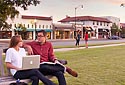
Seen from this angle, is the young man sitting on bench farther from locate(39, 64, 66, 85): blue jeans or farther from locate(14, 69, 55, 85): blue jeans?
locate(14, 69, 55, 85): blue jeans

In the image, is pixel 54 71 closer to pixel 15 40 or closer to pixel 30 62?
pixel 30 62

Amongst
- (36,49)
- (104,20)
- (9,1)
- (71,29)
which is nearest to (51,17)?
(71,29)

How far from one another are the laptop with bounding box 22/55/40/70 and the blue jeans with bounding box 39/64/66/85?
0.48m

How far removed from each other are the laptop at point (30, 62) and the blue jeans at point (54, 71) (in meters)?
0.48

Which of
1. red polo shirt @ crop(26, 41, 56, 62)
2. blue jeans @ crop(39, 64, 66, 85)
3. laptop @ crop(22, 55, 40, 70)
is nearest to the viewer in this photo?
laptop @ crop(22, 55, 40, 70)

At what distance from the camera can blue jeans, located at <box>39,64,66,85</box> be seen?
742 cm

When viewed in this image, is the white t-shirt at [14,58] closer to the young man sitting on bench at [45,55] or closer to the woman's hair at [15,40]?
the woman's hair at [15,40]

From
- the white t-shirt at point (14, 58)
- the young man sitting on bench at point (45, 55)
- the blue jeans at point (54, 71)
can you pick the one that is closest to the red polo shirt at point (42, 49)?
the young man sitting on bench at point (45, 55)

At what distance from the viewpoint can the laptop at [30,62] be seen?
6.65 m

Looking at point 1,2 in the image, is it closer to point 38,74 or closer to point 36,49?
point 36,49

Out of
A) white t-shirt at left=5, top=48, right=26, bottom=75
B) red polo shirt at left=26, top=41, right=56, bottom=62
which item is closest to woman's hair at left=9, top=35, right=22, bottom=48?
white t-shirt at left=5, top=48, right=26, bottom=75

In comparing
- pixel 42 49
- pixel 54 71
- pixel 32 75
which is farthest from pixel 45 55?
pixel 32 75

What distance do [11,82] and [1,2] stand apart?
7.99 m

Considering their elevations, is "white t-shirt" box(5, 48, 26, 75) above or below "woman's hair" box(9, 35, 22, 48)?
below
